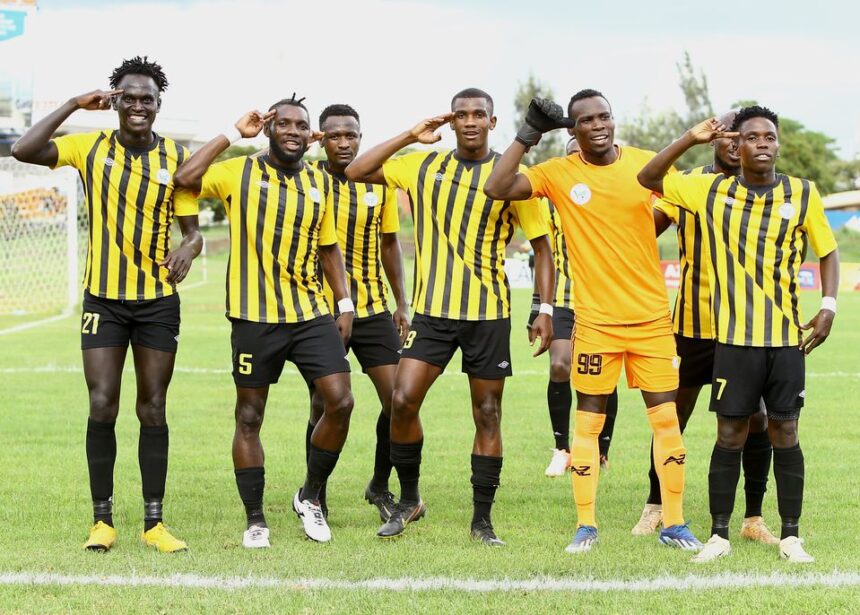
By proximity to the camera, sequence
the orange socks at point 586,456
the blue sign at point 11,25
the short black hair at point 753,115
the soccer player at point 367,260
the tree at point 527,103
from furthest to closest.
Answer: the tree at point 527,103
the blue sign at point 11,25
the soccer player at point 367,260
the orange socks at point 586,456
the short black hair at point 753,115

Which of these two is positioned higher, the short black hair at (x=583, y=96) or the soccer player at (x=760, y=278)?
the short black hair at (x=583, y=96)

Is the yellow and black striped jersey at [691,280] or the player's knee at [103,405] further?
the yellow and black striped jersey at [691,280]

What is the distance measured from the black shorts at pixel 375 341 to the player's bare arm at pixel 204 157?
168cm

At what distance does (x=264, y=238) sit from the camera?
722cm

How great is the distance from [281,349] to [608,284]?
6.17 feet

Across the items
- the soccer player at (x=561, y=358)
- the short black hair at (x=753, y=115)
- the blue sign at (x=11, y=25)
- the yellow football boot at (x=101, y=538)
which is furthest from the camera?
the blue sign at (x=11, y=25)

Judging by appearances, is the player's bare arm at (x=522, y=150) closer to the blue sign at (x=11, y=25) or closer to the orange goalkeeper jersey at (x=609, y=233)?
the orange goalkeeper jersey at (x=609, y=233)

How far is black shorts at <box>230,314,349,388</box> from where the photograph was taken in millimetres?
7250

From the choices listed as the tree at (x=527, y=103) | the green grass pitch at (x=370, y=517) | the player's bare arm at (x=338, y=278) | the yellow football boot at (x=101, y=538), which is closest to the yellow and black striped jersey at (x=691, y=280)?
the green grass pitch at (x=370, y=517)

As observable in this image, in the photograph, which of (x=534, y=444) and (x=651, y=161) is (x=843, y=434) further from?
(x=651, y=161)

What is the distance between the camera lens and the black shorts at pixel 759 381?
6.74 metres

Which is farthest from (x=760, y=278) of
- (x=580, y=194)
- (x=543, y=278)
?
(x=543, y=278)

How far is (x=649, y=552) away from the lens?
6863 millimetres

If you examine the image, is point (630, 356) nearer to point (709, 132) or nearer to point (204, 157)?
point (709, 132)
